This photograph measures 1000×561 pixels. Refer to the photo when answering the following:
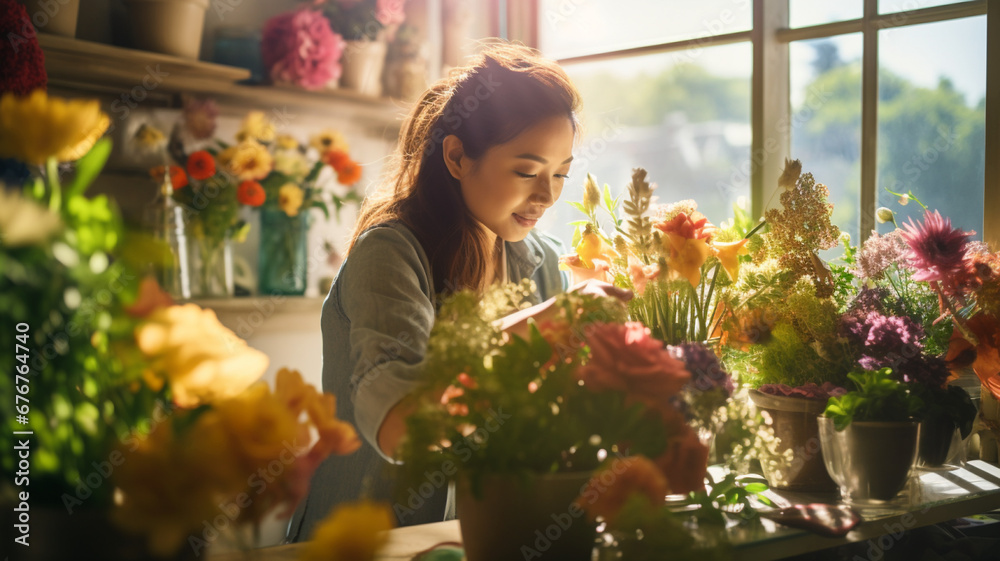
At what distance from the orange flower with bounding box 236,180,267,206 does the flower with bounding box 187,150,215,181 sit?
0.10 metres

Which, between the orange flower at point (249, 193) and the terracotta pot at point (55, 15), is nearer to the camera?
the terracotta pot at point (55, 15)

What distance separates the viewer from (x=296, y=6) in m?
2.22

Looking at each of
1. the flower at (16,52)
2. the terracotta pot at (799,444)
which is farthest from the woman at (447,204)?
the flower at (16,52)

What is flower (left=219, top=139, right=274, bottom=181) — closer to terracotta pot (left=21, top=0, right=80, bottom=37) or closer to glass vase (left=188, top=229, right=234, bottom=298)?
glass vase (left=188, top=229, right=234, bottom=298)

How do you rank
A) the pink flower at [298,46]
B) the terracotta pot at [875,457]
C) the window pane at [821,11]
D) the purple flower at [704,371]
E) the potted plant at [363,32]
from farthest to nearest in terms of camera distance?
the potted plant at [363,32]
the pink flower at [298,46]
the window pane at [821,11]
the terracotta pot at [875,457]
the purple flower at [704,371]

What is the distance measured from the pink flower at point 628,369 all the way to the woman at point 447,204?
495 millimetres

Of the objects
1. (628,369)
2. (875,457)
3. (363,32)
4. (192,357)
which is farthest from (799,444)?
(363,32)

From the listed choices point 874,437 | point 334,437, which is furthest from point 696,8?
point 334,437

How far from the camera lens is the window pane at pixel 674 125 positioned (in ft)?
5.98

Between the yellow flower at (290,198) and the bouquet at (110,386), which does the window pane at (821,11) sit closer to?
the yellow flower at (290,198)

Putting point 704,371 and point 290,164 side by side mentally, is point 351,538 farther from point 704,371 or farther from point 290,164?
point 290,164

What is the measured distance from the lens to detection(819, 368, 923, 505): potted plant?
3.00 feet

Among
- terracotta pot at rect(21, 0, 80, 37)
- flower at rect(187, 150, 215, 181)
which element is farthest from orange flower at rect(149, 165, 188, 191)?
terracotta pot at rect(21, 0, 80, 37)

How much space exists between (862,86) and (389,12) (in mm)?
1381
